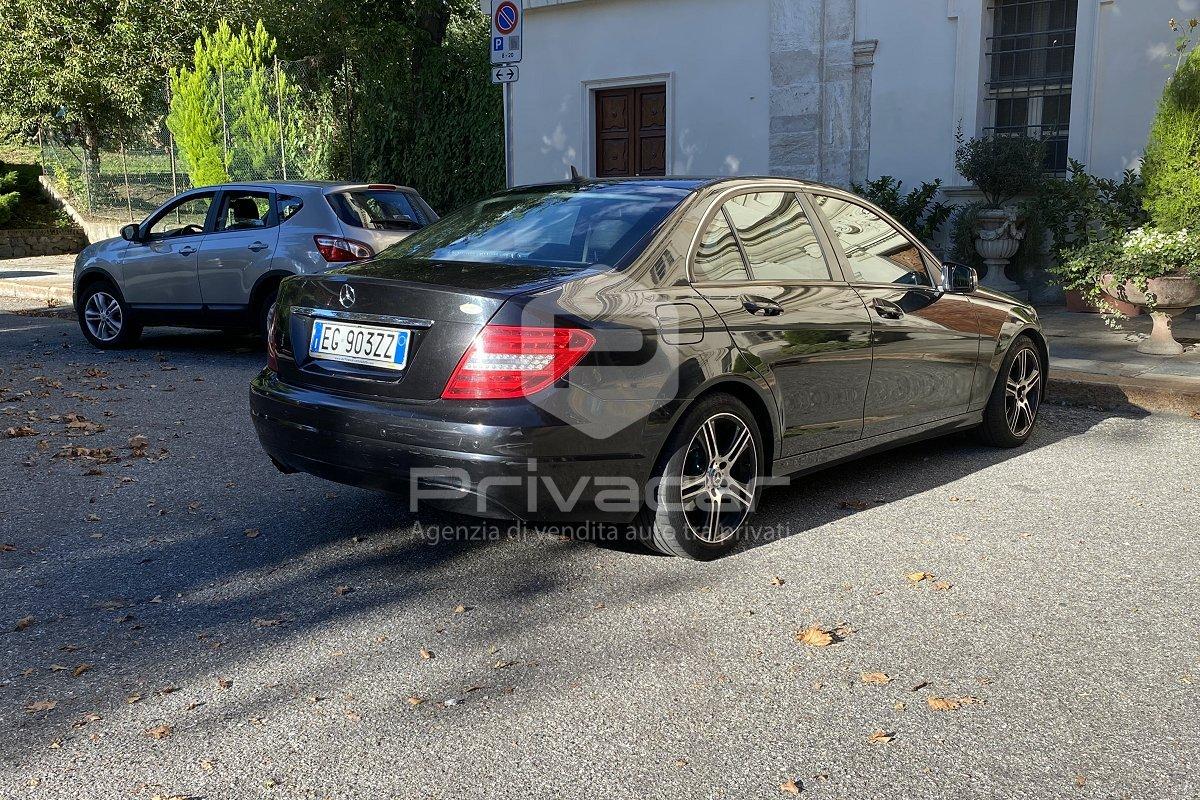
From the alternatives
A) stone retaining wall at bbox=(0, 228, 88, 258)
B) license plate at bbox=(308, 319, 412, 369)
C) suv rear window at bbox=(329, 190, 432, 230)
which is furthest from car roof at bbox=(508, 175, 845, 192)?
stone retaining wall at bbox=(0, 228, 88, 258)

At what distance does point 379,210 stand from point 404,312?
611 centimetres

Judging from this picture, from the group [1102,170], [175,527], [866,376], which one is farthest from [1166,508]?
[1102,170]

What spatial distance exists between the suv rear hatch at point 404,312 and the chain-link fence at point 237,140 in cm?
1584

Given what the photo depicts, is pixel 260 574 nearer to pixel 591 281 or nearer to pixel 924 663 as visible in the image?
pixel 591 281

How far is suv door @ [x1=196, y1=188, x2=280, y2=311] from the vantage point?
391 inches

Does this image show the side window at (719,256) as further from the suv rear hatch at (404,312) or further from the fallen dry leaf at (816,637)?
the fallen dry leaf at (816,637)

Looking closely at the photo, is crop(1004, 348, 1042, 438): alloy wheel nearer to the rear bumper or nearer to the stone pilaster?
the rear bumper

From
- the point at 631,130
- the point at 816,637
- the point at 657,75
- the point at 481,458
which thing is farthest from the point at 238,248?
the point at 631,130

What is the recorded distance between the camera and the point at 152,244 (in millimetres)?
10727

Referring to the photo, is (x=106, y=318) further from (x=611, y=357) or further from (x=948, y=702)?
(x=948, y=702)

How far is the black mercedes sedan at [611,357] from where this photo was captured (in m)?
4.15

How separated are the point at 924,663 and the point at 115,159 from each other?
77.9 ft

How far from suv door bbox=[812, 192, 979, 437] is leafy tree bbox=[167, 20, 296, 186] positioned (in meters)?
16.0

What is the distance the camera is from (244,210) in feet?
33.8
